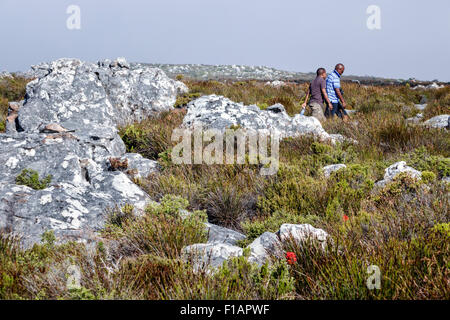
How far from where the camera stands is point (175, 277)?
2.54 metres

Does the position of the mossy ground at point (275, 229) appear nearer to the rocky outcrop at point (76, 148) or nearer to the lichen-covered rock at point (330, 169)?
the lichen-covered rock at point (330, 169)

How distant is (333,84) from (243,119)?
4125mm

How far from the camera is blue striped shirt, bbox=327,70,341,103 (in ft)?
35.2

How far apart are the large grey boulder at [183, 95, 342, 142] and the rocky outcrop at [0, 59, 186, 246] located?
6.28 feet

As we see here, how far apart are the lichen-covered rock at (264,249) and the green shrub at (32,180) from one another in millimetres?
3559

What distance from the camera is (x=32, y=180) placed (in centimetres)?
525

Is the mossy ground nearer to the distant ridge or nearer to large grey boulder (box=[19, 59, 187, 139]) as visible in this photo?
large grey boulder (box=[19, 59, 187, 139])

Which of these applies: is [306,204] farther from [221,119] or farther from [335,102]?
[335,102]

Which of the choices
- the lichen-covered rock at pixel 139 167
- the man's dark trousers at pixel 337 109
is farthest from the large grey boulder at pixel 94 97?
the man's dark trousers at pixel 337 109

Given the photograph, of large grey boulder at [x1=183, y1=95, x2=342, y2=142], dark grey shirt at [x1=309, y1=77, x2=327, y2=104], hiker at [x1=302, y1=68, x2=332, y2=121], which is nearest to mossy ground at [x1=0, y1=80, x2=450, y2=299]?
large grey boulder at [x1=183, y1=95, x2=342, y2=142]

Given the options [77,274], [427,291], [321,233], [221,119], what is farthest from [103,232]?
[221,119]

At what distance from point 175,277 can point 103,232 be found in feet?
5.50

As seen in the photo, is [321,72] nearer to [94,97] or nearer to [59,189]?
[94,97]

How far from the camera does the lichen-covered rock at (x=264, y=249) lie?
3035 millimetres
